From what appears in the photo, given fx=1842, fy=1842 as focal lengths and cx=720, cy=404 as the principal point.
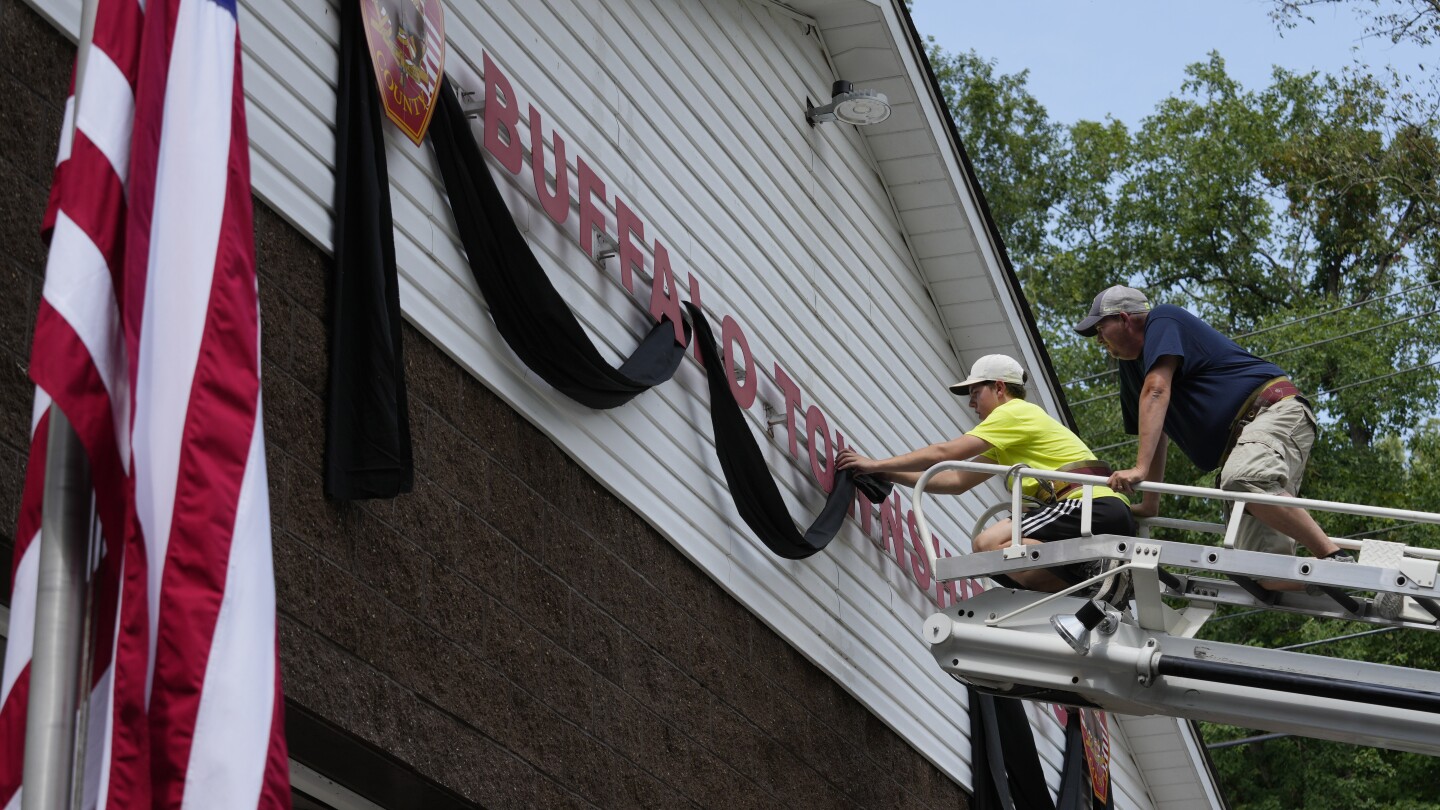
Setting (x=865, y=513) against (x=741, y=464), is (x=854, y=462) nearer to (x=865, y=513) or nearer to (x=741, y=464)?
(x=865, y=513)

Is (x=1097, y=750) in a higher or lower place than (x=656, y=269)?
lower

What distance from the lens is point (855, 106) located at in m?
11.5

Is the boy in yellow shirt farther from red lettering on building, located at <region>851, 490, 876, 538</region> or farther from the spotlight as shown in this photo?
red lettering on building, located at <region>851, 490, 876, 538</region>

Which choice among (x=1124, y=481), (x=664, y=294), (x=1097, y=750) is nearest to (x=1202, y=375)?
(x=1124, y=481)

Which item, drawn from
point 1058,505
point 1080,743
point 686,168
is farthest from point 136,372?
point 1080,743

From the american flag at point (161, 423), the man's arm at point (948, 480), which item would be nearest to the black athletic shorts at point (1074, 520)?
the man's arm at point (948, 480)

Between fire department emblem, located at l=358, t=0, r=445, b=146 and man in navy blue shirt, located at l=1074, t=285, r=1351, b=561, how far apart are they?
9.97ft

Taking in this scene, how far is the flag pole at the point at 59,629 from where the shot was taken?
3.73 m

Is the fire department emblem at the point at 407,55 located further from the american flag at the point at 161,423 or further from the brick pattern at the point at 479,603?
the american flag at the point at 161,423

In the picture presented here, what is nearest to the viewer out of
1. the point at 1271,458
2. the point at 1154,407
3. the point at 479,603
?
the point at 479,603

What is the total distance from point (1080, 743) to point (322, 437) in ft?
27.6

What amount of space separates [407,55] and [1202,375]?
3.74 metres

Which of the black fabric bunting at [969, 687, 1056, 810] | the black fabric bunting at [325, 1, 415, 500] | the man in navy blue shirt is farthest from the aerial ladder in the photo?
the black fabric bunting at [969, 687, 1056, 810]

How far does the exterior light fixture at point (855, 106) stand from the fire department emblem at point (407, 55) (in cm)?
432
